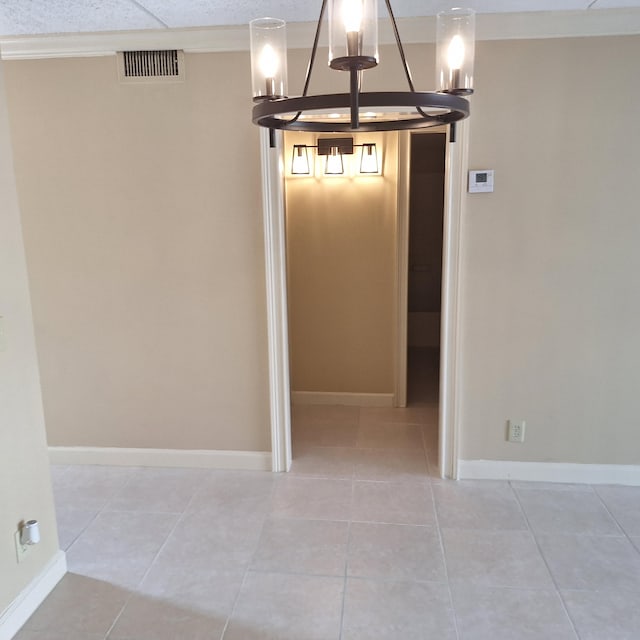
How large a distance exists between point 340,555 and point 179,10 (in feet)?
8.79

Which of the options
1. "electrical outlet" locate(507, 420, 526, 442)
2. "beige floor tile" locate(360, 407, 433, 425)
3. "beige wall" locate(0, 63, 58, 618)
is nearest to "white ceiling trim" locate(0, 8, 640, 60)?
"beige wall" locate(0, 63, 58, 618)

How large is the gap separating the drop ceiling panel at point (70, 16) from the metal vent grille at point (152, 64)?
0.49 ft

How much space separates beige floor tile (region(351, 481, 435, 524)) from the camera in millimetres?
3006

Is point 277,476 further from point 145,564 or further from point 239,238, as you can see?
point 239,238

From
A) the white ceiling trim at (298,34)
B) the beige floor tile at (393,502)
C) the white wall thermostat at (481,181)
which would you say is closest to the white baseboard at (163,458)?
the beige floor tile at (393,502)

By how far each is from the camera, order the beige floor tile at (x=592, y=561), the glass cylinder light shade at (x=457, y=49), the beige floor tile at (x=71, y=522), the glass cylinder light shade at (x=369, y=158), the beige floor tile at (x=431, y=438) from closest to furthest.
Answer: the glass cylinder light shade at (x=457, y=49), the beige floor tile at (x=592, y=561), the beige floor tile at (x=71, y=522), the beige floor tile at (x=431, y=438), the glass cylinder light shade at (x=369, y=158)

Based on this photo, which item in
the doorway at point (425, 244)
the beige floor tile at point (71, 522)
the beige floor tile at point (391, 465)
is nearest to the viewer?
the beige floor tile at point (71, 522)

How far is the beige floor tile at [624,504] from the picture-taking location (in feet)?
9.56

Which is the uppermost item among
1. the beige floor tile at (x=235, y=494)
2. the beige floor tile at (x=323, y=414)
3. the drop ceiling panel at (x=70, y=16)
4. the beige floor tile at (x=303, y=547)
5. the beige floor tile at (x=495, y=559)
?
the drop ceiling panel at (x=70, y=16)

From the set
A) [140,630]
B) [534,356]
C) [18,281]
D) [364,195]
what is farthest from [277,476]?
[364,195]

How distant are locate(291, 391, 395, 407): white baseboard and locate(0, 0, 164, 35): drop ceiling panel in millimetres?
2829

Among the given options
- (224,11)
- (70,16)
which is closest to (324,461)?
(224,11)

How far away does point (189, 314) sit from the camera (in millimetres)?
3441

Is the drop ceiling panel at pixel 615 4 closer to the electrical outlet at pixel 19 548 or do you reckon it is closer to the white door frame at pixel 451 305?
the white door frame at pixel 451 305
